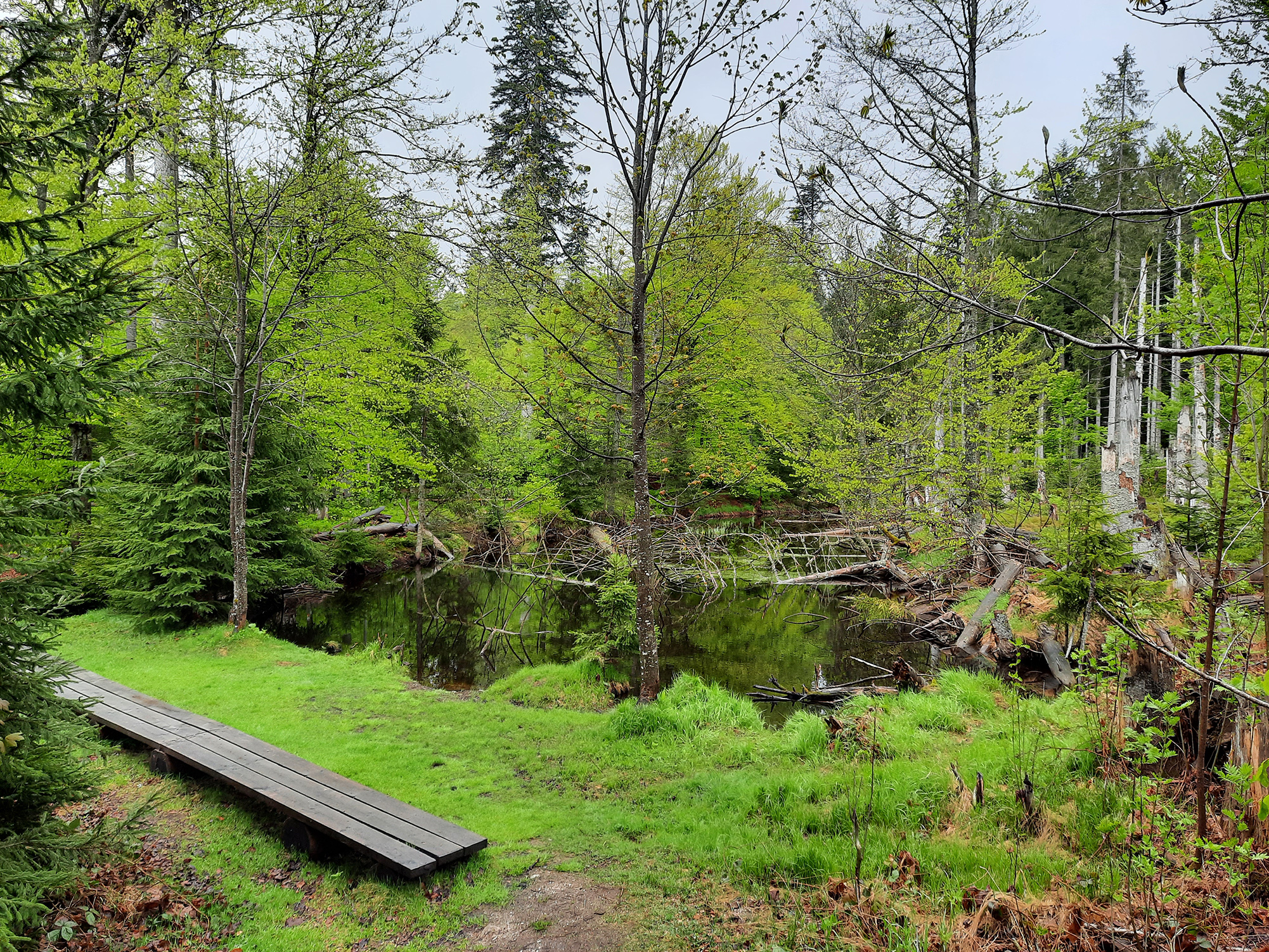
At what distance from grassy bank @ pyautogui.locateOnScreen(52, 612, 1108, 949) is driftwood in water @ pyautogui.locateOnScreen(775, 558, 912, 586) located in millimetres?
5953

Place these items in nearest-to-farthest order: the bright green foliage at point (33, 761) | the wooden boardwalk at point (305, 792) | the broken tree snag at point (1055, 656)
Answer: the bright green foliage at point (33, 761) → the wooden boardwalk at point (305, 792) → the broken tree snag at point (1055, 656)

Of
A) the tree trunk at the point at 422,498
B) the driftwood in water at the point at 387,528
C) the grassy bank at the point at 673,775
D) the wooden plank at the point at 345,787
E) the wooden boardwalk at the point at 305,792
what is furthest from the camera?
the driftwood in water at the point at 387,528

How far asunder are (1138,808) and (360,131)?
570 inches

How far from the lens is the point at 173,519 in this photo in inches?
419

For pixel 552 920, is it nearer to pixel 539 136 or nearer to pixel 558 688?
pixel 558 688

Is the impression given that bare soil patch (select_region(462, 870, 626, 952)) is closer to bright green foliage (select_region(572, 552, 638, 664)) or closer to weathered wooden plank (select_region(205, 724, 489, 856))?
weathered wooden plank (select_region(205, 724, 489, 856))

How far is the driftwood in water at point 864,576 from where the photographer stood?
13.7m

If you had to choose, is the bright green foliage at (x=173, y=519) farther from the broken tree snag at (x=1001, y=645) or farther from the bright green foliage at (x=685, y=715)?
the broken tree snag at (x=1001, y=645)

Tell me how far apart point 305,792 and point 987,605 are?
9.97m

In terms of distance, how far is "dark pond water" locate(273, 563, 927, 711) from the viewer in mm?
9898

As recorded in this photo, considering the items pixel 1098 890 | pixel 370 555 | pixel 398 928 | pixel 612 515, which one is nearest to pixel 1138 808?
pixel 1098 890

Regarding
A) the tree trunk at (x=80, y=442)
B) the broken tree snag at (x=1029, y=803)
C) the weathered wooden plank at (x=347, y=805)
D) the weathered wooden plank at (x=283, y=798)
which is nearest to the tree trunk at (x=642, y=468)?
the weathered wooden plank at (x=347, y=805)

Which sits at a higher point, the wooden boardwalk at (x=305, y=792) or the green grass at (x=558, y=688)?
the wooden boardwalk at (x=305, y=792)

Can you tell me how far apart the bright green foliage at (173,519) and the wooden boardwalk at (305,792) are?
16.6ft
